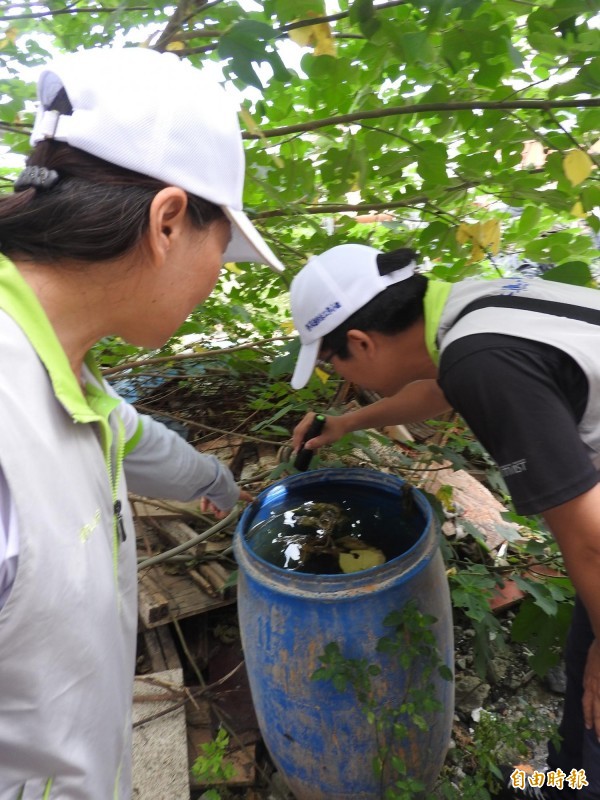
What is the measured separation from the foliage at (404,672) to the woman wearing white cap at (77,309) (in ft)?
2.19

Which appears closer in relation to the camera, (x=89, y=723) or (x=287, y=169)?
(x=89, y=723)

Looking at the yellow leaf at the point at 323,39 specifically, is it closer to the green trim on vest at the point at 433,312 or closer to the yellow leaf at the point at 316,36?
the yellow leaf at the point at 316,36

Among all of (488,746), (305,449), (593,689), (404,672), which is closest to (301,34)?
(305,449)

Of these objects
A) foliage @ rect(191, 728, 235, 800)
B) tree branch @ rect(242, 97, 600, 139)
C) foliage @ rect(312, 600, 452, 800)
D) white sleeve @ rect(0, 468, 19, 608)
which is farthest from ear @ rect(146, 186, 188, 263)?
foliage @ rect(191, 728, 235, 800)

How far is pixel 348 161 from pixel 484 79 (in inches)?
21.2

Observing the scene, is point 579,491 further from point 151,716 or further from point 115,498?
point 151,716

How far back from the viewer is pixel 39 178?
0.79 meters

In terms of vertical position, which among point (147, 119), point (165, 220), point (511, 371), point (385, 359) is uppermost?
point (147, 119)

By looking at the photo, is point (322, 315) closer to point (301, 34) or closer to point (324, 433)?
point (324, 433)

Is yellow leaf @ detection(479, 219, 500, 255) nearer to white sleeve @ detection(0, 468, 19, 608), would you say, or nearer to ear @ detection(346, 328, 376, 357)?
ear @ detection(346, 328, 376, 357)

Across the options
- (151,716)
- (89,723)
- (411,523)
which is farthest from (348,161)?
(151,716)

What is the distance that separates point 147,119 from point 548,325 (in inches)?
36.1

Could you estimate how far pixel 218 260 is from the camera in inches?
38.1

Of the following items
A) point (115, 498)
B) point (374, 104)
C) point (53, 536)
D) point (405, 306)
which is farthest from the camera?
point (374, 104)
